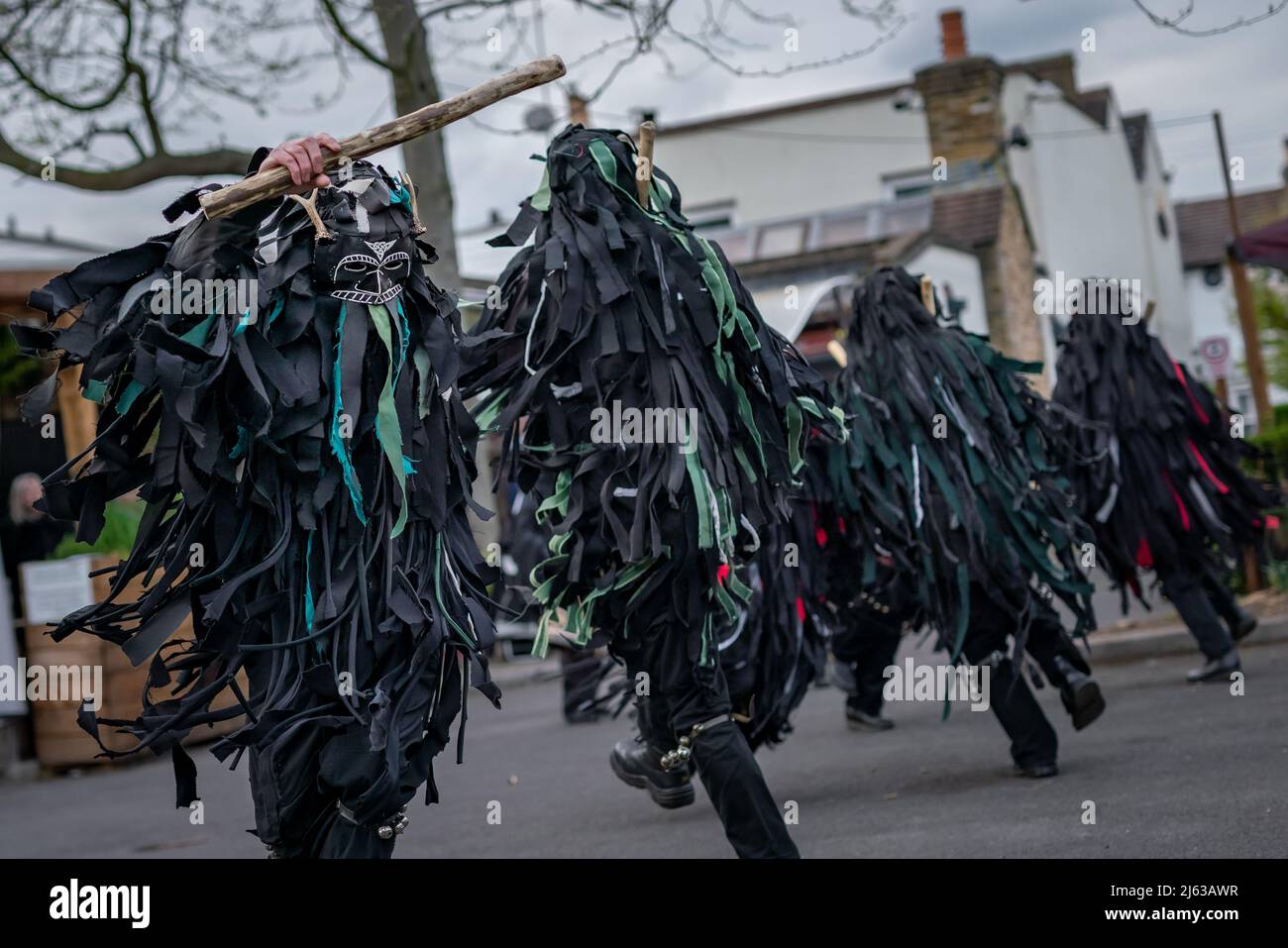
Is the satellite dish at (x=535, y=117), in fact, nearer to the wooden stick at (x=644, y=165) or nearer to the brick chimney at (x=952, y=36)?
the brick chimney at (x=952, y=36)

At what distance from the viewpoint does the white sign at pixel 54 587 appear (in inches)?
420

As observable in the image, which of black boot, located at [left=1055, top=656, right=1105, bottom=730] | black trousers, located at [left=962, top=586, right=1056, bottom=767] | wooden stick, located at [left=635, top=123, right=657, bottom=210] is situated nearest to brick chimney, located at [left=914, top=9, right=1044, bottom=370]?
black boot, located at [left=1055, top=656, right=1105, bottom=730]

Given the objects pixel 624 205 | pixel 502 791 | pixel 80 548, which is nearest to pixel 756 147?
pixel 80 548

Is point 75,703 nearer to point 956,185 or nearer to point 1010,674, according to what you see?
point 1010,674

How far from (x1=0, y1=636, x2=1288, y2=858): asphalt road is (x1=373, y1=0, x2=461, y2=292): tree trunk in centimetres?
505

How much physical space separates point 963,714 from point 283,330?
5.36 meters

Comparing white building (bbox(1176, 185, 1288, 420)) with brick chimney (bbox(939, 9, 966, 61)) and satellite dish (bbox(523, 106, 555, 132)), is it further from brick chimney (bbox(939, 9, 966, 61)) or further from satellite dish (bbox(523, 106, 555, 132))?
satellite dish (bbox(523, 106, 555, 132))

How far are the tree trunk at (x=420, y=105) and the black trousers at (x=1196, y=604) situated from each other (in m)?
6.46

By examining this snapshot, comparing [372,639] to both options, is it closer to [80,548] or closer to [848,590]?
[848,590]

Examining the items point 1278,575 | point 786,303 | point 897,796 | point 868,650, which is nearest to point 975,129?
point 786,303

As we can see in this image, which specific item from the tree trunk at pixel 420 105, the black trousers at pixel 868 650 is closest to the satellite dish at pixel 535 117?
the tree trunk at pixel 420 105

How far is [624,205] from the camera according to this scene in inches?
195

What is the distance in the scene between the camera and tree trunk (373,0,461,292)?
13078mm

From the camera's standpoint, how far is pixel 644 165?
193 inches
